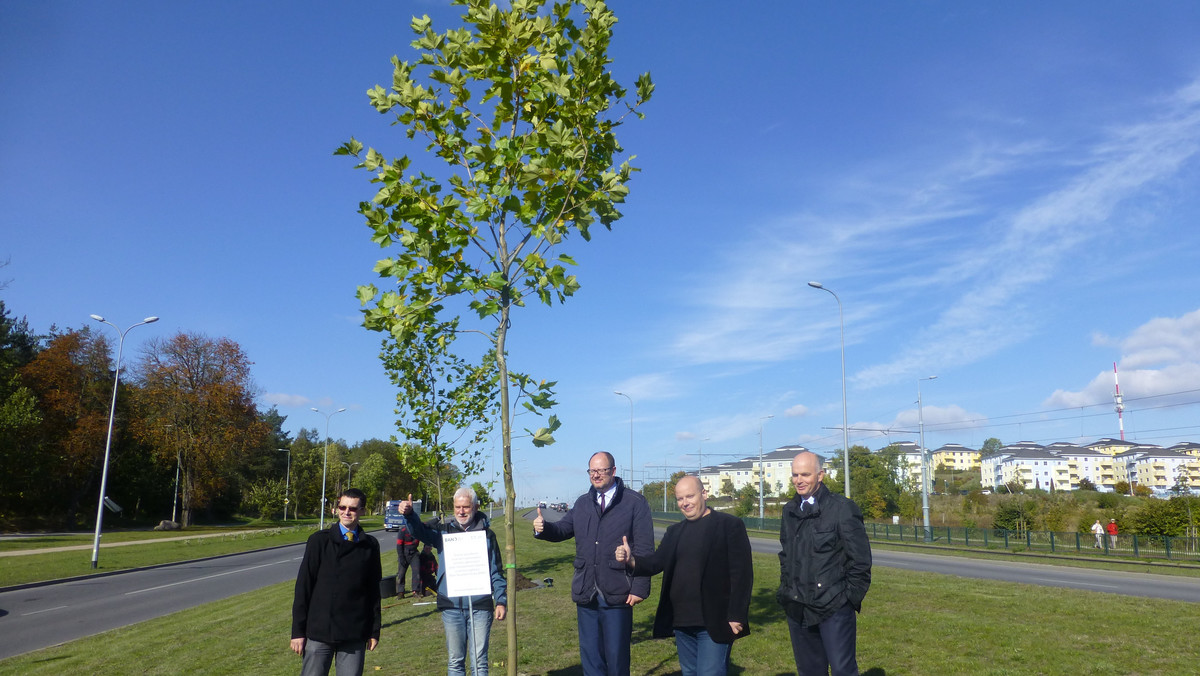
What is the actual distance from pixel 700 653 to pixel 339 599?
249 cm

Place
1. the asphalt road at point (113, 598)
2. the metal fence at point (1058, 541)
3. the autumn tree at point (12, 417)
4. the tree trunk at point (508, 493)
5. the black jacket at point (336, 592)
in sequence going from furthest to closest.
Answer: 1. the autumn tree at point (12, 417)
2. the metal fence at point (1058, 541)
3. the asphalt road at point (113, 598)
4. the black jacket at point (336, 592)
5. the tree trunk at point (508, 493)

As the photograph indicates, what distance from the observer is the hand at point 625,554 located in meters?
5.05

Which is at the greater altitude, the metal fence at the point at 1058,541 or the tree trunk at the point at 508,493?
the tree trunk at the point at 508,493

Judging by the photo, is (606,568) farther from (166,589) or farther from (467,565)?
(166,589)

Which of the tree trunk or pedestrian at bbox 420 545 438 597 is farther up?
the tree trunk

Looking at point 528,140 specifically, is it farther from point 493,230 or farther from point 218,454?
point 218,454

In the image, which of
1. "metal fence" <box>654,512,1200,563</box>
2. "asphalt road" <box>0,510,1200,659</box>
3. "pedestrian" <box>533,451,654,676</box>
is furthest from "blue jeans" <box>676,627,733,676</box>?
"metal fence" <box>654,512,1200,563</box>

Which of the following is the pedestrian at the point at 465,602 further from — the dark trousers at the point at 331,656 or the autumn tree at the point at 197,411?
the autumn tree at the point at 197,411

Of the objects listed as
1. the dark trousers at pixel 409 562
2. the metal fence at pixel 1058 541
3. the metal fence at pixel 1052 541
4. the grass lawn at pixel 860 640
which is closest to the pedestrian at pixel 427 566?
the dark trousers at pixel 409 562

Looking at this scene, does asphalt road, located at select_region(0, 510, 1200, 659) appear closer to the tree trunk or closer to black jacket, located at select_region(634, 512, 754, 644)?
the tree trunk

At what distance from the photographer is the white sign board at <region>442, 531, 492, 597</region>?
5.45 metres

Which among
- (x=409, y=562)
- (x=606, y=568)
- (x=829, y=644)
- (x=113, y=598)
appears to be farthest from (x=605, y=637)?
(x=113, y=598)

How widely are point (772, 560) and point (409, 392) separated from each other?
13295mm

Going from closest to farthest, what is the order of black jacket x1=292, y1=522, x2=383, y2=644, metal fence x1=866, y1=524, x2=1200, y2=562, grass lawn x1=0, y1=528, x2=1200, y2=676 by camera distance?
1. black jacket x1=292, y1=522, x2=383, y2=644
2. grass lawn x1=0, y1=528, x2=1200, y2=676
3. metal fence x1=866, y1=524, x2=1200, y2=562
